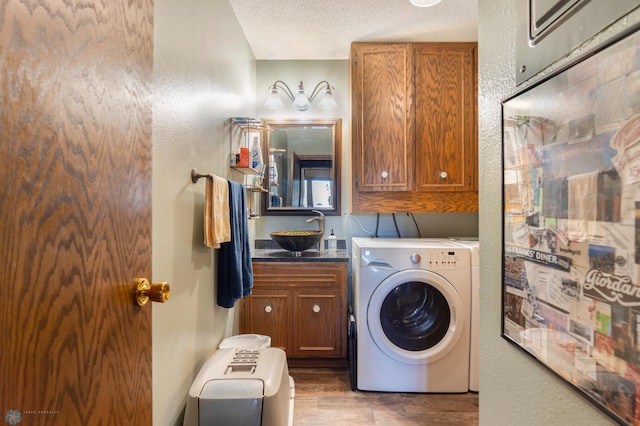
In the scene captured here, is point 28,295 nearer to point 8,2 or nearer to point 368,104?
point 8,2

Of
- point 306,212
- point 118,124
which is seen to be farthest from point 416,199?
point 118,124

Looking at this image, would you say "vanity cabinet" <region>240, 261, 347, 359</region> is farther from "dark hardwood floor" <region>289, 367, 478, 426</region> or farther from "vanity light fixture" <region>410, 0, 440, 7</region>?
"vanity light fixture" <region>410, 0, 440, 7</region>

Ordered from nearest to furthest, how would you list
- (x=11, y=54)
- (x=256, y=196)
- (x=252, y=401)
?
(x=11, y=54), (x=252, y=401), (x=256, y=196)

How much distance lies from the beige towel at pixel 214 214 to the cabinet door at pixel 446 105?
1.61m

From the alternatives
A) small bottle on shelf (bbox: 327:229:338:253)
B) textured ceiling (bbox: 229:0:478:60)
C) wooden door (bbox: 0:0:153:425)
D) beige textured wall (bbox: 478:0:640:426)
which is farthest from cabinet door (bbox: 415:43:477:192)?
wooden door (bbox: 0:0:153:425)

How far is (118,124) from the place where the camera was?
0.61m

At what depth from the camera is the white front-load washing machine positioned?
72.0 inches

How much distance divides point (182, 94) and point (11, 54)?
2.98 ft

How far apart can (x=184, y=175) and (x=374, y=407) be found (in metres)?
1.74

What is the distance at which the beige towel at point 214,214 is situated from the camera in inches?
53.5

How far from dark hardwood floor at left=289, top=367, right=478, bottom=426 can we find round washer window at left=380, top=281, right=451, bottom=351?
13.3 inches

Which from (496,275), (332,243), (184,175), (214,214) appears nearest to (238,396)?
(214,214)

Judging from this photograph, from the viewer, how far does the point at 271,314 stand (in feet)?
7.07

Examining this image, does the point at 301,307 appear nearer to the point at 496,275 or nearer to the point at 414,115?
the point at 496,275
